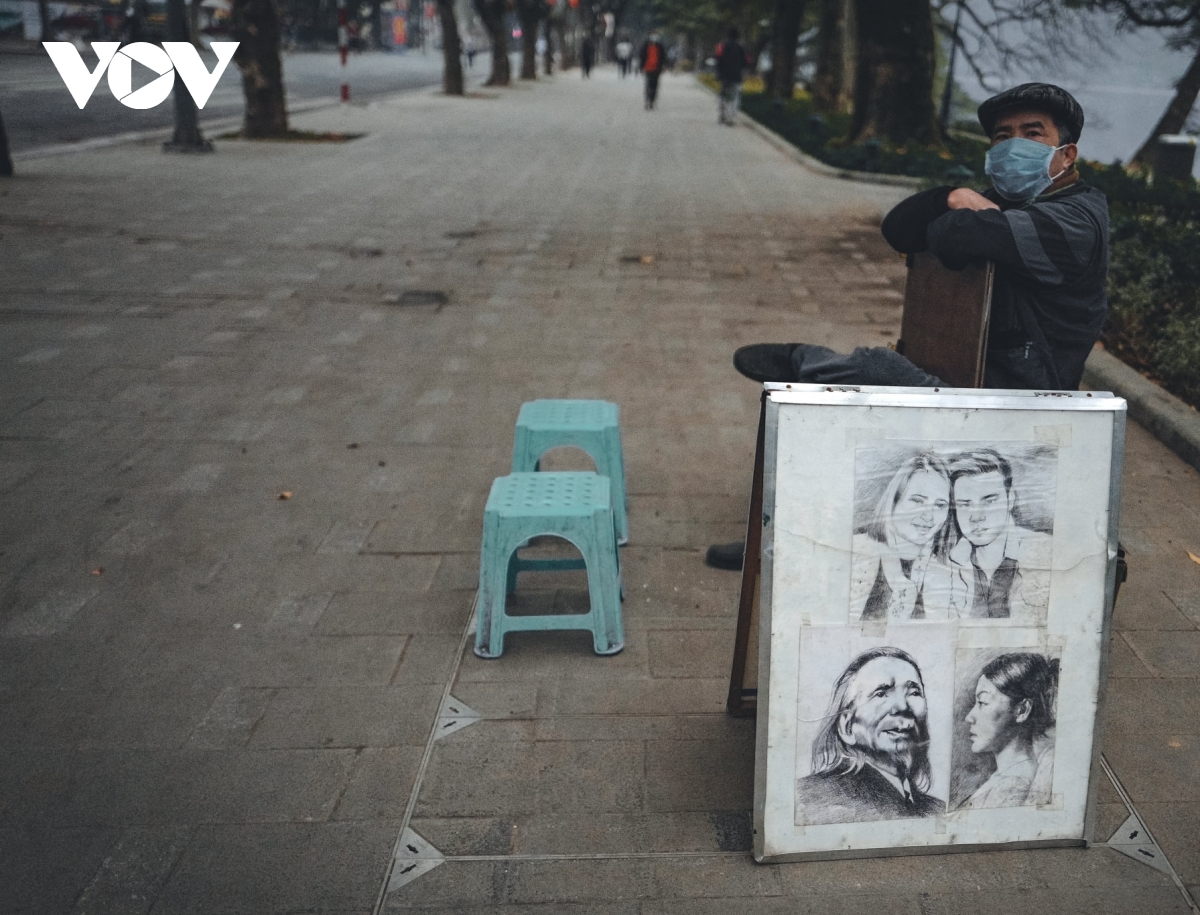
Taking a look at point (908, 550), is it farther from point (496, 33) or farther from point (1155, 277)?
point (496, 33)

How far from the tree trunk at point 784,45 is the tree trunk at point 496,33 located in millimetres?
8244

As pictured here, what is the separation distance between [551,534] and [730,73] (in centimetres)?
2516

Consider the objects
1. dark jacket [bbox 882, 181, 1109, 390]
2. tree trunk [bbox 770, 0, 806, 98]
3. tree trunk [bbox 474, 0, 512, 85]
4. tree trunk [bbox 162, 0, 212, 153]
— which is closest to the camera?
dark jacket [bbox 882, 181, 1109, 390]

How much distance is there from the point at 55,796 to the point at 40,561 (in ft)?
5.52

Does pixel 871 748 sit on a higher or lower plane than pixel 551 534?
lower

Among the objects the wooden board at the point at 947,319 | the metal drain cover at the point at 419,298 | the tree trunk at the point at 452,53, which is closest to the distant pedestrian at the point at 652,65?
the tree trunk at the point at 452,53

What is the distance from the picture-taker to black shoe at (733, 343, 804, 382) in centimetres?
398

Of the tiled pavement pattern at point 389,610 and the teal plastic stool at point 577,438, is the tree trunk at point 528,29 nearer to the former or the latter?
the tiled pavement pattern at point 389,610

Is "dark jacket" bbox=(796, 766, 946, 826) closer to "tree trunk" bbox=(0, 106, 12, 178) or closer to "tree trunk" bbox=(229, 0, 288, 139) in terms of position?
"tree trunk" bbox=(0, 106, 12, 178)


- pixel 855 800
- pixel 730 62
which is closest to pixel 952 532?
pixel 855 800

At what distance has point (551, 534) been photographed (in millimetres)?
3785

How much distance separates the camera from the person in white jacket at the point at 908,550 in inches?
105

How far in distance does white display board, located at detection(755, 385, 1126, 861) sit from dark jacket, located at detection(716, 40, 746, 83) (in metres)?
25.4

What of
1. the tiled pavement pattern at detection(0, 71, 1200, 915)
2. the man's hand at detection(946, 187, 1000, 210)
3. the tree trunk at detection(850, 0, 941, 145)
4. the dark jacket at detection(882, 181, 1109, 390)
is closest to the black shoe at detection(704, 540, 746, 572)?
the tiled pavement pattern at detection(0, 71, 1200, 915)
